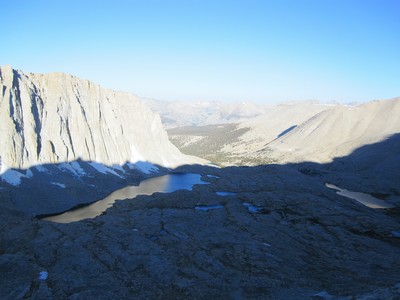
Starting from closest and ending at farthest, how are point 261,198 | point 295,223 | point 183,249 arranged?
1. point 183,249
2. point 295,223
3. point 261,198

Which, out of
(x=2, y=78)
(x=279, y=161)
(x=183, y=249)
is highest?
(x=2, y=78)

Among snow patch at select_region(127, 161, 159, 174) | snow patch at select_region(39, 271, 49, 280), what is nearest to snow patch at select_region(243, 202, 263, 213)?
snow patch at select_region(39, 271, 49, 280)

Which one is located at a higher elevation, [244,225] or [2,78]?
[2,78]

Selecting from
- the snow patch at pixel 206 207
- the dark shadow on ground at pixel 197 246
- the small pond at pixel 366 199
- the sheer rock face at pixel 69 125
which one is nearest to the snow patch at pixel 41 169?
the dark shadow on ground at pixel 197 246

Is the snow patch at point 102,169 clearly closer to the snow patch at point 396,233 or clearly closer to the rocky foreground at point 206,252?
the rocky foreground at point 206,252

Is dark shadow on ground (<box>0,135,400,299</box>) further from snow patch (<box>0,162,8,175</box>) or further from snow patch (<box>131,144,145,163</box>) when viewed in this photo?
snow patch (<box>131,144,145,163</box>)

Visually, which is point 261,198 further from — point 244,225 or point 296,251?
point 296,251

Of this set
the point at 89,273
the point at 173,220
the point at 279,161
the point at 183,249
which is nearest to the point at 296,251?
the point at 183,249
